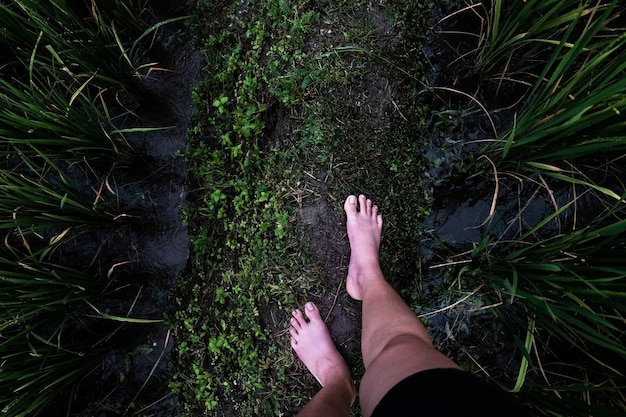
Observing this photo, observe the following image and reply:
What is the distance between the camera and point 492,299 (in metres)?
1.98

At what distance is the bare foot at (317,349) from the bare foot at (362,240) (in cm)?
27

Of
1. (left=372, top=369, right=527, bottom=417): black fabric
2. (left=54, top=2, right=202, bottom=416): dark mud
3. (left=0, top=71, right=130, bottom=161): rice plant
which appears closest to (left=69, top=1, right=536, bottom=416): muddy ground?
(left=54, top=2, right=202, bottom=416): dark mud

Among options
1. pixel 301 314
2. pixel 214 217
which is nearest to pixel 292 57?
pixel 214 217

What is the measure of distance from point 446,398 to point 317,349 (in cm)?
97

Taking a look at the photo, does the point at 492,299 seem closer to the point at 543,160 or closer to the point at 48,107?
the point at 543,160

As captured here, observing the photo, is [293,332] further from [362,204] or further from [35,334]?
[35,334]

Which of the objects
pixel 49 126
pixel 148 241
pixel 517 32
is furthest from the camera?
pixel 148 241

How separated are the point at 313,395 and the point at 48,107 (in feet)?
6.22

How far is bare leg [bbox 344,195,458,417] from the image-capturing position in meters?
1.53

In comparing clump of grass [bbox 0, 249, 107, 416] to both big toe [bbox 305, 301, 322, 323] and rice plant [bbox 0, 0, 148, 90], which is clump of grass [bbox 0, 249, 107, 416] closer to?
rice plant [bbox 0, 0, 148, 90]

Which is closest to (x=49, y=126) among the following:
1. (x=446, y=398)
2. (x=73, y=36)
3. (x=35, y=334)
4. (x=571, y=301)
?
(x=73, y=36)

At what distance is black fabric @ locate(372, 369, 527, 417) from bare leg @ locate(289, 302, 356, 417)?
0.63 metres

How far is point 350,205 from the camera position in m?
2.22

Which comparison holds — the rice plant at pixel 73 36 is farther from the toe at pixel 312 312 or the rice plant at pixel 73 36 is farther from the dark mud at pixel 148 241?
the toe at pixel 312 312
